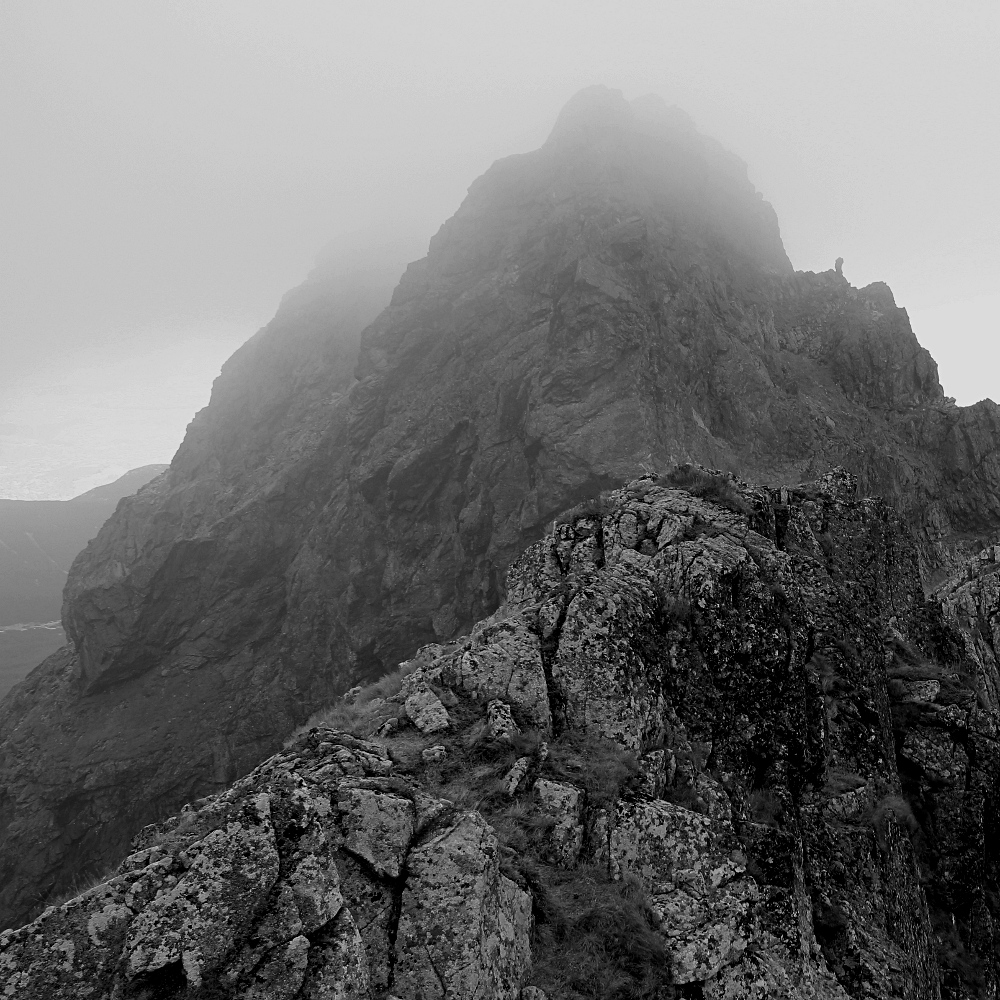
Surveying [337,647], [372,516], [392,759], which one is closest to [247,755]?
[337,647]

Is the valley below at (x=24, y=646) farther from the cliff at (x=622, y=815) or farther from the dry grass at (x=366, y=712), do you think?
the cliff at (x=622, y=815)

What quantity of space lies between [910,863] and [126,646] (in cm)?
6636

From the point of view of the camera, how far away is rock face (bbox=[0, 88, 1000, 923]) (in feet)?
172

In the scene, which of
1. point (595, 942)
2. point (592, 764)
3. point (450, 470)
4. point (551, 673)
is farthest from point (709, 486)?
point (450, 470)

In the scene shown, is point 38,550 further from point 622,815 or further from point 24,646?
point 622,815

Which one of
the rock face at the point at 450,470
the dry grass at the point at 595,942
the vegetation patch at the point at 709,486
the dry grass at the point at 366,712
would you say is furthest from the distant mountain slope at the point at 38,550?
the dry grass at the point at 595,942

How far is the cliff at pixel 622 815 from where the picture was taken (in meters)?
6.44

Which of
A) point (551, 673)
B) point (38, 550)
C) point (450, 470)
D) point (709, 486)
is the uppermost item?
point (450, 470)

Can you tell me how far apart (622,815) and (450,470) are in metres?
48.7

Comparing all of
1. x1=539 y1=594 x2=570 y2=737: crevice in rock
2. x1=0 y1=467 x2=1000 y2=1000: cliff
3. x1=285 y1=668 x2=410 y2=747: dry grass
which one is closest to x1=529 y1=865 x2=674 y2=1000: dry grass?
x1=0 y1=467 x2=1000 y2=1000: cliff

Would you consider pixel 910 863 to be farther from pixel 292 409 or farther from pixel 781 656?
pixel 292 409

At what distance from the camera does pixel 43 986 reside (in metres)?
5.74

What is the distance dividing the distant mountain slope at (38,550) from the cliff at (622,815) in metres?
144

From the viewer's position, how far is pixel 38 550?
166 meters
